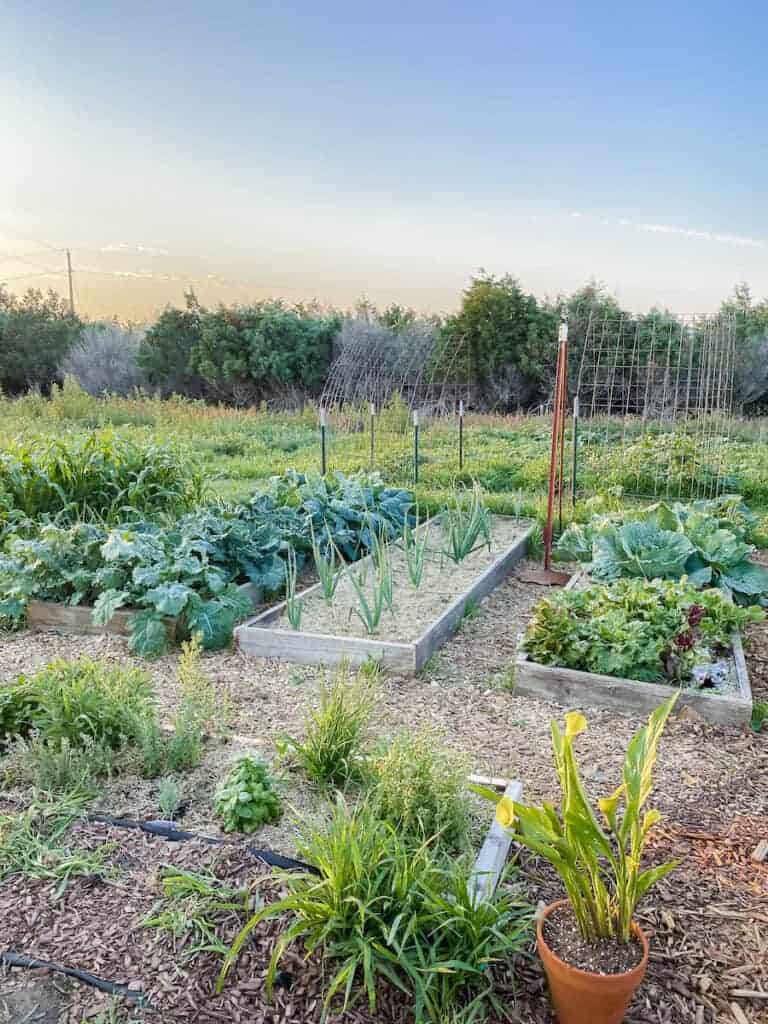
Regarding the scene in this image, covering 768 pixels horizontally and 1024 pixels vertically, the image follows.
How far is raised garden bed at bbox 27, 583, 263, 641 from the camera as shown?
3980mm

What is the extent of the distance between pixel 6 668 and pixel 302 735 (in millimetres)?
1642

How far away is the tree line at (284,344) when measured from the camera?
16422mm

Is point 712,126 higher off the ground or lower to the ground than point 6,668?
higher

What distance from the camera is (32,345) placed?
20.0 metres

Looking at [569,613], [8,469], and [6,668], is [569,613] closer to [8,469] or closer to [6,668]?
[6,668]

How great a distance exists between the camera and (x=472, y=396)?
676 inches

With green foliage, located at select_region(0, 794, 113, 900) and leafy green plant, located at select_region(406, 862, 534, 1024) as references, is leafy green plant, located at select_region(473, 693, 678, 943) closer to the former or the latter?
leafy green plant, located at select_region(406, 862, 534, 1024)

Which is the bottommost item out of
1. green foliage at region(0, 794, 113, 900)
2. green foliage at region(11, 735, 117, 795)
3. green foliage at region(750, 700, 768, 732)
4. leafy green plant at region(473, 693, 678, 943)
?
green foliage at region(750, 700, 768, 732)

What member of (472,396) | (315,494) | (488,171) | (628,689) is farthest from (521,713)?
(472,396)

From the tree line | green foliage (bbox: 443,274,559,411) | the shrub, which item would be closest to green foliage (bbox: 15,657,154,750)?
the tree line

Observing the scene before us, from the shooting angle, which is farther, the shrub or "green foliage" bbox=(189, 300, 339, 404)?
the shrub

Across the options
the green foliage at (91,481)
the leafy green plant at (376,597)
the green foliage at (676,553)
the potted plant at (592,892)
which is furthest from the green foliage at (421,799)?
the green foliage at (91,481)

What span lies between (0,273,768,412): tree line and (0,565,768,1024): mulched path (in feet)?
40.0

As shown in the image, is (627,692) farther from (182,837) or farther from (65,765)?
(65,765)
